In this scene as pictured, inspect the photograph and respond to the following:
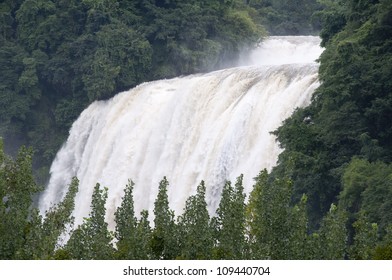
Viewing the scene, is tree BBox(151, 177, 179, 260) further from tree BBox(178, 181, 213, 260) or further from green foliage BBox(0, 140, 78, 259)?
green foliage BBox(0, 140, 78, 259)

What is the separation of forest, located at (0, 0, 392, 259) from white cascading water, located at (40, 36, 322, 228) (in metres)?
1.44

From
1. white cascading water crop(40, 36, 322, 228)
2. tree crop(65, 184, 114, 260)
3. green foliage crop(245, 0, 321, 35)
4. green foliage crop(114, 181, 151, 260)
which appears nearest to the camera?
green foliage crop(114, 181, 151, 260)

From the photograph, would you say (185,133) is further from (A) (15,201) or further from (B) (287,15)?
(B) (287,15)

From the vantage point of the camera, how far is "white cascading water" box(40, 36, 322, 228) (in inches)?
1658

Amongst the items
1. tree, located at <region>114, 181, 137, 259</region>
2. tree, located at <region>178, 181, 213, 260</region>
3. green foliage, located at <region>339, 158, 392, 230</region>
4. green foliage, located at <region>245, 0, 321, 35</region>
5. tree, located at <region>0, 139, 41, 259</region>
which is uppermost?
tree, located at <region>178, 181, 213, 260</region>

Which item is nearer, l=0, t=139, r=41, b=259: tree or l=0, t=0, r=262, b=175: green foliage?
l=0, t=139, r=41, b=259: tree

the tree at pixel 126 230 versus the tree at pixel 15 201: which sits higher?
the tree at pixel 126 230

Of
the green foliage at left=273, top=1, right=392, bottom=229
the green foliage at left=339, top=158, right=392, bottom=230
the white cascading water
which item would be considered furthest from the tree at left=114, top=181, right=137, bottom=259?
the white cascading water

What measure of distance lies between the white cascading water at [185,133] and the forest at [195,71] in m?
1.44

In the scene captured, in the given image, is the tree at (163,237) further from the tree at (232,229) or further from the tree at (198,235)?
the tree at (232,229)

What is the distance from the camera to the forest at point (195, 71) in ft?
79.9

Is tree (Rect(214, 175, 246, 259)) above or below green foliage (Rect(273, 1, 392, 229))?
above

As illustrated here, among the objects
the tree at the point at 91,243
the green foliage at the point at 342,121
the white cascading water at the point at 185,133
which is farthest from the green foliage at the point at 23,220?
the white cascading water at the point at 185,133

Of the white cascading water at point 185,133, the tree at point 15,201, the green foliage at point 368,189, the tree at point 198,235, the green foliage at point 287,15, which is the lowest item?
the green foliage at point 287,15
